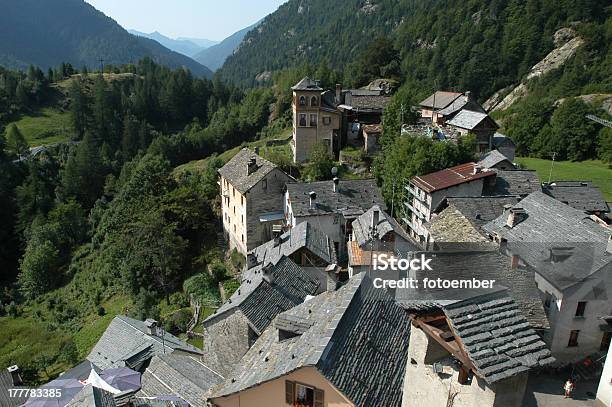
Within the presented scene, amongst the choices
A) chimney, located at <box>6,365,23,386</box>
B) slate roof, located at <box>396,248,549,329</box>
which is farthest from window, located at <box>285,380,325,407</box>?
chimney, located at <box>6,365,23,386</box>

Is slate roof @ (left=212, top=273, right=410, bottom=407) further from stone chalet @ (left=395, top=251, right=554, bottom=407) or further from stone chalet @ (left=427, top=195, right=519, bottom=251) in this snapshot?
stone chalet @ (left=427, top=195, right=519, bottom=251)

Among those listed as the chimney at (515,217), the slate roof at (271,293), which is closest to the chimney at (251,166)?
the slate roof at (271,293)

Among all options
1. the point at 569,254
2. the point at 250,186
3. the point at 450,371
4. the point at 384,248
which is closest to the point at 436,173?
the point at 384,248

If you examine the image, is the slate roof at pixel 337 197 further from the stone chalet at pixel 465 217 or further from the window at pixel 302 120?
the window at pixel 302 120

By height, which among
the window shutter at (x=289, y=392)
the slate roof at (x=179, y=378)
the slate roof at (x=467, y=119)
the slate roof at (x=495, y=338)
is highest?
the slate roof at (x=495, y=338)

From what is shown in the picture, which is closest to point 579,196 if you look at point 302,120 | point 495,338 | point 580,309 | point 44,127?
point 580,309
